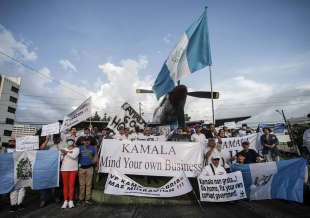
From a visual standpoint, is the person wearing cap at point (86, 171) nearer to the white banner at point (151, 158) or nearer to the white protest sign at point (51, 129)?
the white banner at point (151, 158)

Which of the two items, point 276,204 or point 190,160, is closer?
point 276,204

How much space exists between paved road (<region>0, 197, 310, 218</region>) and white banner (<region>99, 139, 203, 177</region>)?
1.18 metres

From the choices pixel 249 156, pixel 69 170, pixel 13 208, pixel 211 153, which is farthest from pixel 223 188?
pixel 13 208

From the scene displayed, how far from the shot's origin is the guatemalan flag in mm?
9523

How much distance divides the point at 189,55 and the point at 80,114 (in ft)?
17.6

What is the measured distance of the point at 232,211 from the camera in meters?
5.15

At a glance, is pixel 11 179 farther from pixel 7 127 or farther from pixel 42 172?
pixel 7 127

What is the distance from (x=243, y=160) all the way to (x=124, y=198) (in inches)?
149

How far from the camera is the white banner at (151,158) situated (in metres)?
6.68

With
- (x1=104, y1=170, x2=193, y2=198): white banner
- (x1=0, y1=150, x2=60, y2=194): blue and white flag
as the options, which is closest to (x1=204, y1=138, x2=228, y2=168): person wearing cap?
(x1=104, y1=170, x2=193, y2=198): white banner

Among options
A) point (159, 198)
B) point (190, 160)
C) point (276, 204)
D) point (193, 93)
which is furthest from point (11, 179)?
point (193, 93)

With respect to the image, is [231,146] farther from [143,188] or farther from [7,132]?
[7,132]

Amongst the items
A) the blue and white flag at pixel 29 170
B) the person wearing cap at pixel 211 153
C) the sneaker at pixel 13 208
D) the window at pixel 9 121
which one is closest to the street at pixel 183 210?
the sneaker at pixel 13 208

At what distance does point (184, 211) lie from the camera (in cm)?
527
